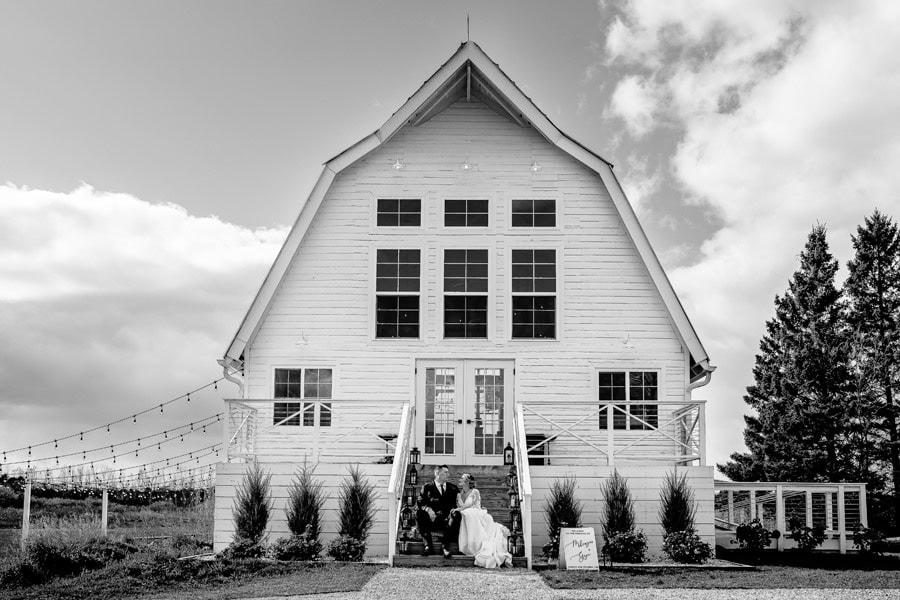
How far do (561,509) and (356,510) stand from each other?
3.32m

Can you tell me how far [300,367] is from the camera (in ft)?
65.3

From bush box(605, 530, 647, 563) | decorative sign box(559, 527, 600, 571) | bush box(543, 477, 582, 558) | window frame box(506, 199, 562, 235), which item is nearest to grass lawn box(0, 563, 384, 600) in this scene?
decorative sign box(559, 527, 600, 571)

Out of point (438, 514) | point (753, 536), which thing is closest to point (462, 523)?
point (438, 514)

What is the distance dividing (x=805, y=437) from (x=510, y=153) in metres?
18.5

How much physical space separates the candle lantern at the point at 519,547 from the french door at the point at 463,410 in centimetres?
365

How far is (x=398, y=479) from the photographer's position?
16.1 m

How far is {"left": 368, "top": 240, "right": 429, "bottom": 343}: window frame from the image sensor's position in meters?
19.9

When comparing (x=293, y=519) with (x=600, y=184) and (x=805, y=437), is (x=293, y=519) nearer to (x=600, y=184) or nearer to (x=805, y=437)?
(x=600, y=184)

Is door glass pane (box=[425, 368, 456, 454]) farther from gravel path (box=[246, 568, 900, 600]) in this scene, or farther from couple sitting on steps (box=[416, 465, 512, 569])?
gravel path (box=[246, 568, 900, 600])

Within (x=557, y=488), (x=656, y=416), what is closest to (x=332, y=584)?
(x=557, y=488)

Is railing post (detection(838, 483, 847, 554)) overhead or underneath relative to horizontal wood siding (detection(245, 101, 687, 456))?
underneath

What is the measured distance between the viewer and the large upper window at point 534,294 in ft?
65.7

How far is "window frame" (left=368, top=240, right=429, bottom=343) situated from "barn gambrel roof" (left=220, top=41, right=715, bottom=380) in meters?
1.47

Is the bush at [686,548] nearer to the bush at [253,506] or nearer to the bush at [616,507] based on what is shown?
the bush at [616,507]
